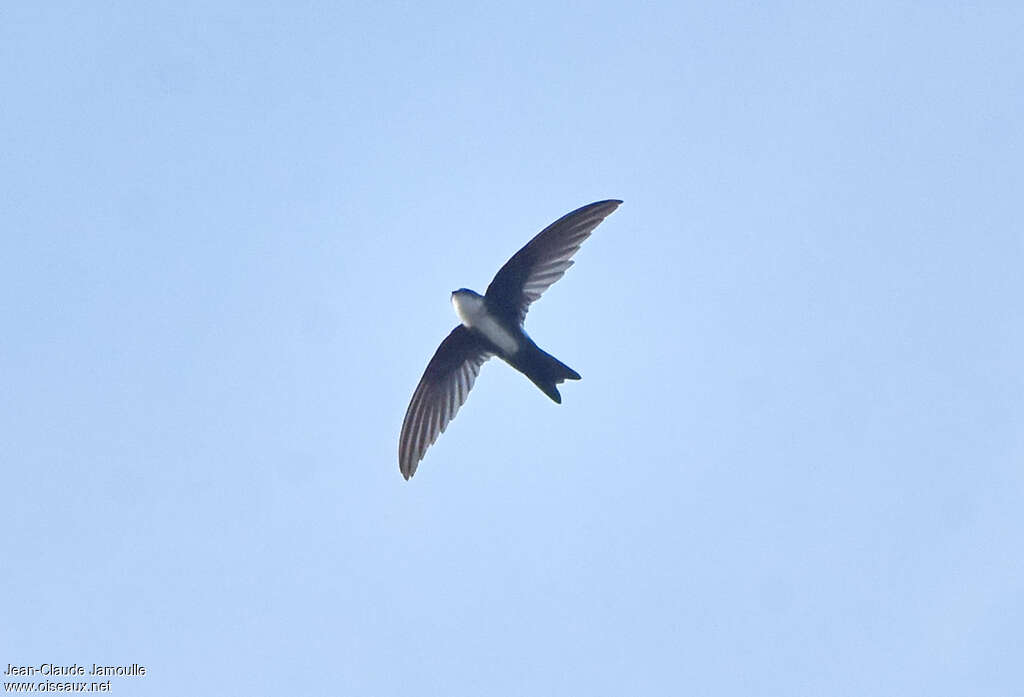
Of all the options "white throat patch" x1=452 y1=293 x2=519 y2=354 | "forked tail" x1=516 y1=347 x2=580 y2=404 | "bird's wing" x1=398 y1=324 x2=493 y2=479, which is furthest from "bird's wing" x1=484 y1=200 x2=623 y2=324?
"bird's wing" x1=398 y1=324 x2=493 y2=479

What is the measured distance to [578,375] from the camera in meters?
13.6

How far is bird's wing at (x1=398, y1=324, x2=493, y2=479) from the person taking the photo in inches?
577

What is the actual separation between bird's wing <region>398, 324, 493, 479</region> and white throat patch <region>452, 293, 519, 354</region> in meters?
0.53

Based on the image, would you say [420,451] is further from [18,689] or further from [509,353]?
[18,689]

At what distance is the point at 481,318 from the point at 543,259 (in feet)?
2.13

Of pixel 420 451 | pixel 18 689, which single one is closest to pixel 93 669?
pixel 18 689

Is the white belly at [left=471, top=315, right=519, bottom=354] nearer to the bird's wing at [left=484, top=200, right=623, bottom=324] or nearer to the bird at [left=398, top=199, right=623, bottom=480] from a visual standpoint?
the bird at [left=398, top=199, right=623, bottom=480]

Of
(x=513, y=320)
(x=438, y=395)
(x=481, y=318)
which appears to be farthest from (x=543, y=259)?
(x=438, y=395)

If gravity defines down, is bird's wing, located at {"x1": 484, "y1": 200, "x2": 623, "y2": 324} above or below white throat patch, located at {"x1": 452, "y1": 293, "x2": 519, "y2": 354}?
above

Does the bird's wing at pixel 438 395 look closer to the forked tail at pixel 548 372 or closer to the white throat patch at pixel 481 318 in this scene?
the white throat patch at pixel 481 318

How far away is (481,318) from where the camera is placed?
14.1m

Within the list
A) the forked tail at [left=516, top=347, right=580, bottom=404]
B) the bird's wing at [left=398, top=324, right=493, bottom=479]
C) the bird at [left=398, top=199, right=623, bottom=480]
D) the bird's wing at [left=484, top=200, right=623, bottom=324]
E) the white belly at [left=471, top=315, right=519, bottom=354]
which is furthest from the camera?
the bird's wing at [left=398, top=324, right=493, bottom=479]

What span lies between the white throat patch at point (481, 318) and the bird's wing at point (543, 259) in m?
0.10

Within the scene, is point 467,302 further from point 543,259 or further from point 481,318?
point 543,259
